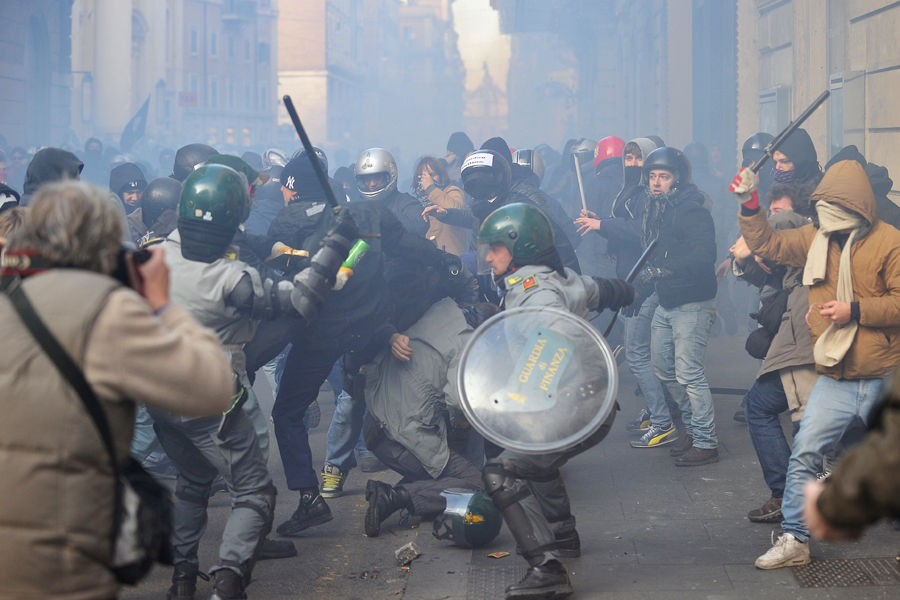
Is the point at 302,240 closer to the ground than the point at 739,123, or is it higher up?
closer to the ground

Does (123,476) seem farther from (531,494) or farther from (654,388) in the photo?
(654,388)

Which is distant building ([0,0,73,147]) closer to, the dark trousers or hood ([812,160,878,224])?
the dark trousers

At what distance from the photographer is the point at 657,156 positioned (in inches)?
291

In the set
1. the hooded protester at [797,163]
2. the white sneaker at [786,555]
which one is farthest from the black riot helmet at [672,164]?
the white sneaker at [786,555]

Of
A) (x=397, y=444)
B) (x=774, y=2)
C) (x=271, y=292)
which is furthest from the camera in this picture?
(x=774, y=2)

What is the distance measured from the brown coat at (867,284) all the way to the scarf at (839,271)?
3 centimetres

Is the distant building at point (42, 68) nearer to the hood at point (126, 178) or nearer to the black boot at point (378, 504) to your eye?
the hood at point (126, 178)

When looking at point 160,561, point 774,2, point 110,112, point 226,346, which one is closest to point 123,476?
point 160,561

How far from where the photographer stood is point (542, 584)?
14.7 feet

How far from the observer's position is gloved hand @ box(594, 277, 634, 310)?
4.96m

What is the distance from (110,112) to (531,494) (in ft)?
124

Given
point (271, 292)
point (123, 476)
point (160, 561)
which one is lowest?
point (160, 561)

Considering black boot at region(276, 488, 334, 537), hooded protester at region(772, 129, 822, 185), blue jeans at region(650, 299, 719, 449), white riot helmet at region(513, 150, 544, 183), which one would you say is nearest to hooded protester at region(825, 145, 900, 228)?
hooded protester at region(772, 129, 822, 185)

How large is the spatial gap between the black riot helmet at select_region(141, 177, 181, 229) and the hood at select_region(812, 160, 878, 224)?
4411 millimetres
